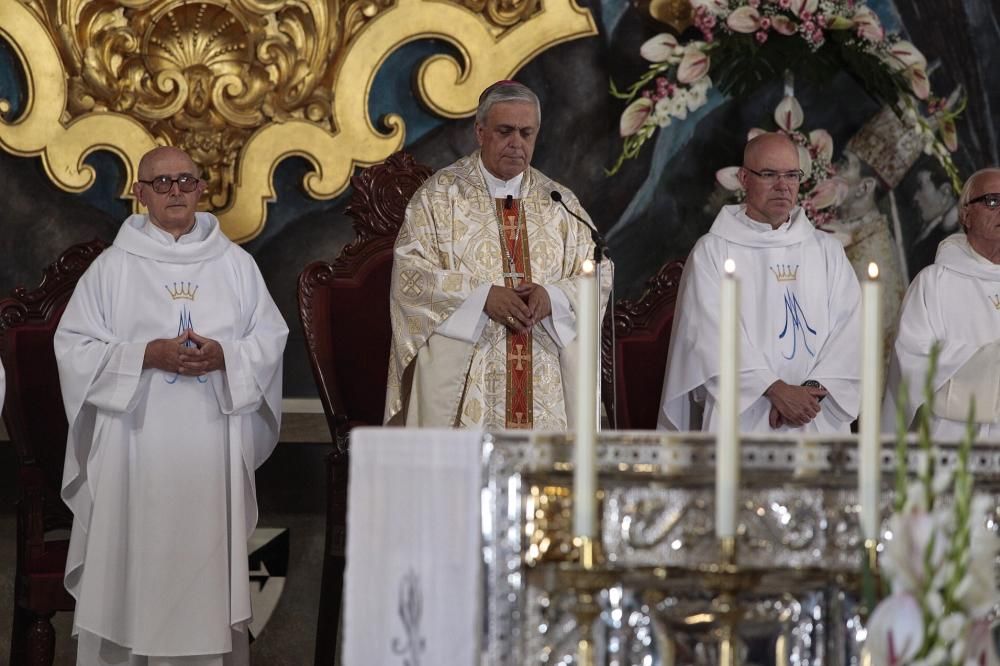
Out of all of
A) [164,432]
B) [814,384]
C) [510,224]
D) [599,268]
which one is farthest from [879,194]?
[164,432]

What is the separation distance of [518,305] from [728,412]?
2678 millimetres

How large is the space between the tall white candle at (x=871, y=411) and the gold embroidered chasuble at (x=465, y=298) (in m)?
2.62

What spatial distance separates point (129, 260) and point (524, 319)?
5.17 ft

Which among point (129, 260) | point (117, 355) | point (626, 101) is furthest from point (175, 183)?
point (626, 101)

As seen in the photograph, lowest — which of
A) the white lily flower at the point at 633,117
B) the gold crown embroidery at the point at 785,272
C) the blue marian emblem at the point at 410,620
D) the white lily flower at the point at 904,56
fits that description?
the blue marian emblem at the point at 410,620

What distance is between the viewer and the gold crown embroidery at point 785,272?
5.64 meters

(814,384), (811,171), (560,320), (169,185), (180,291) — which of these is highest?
(811,171)

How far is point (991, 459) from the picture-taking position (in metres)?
2.98

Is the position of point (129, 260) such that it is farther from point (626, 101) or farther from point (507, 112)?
point (626, 101)

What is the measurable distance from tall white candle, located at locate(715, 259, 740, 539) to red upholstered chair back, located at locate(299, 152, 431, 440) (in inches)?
137

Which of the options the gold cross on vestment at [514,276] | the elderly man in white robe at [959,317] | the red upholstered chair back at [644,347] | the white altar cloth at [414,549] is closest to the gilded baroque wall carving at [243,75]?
the red upholstered chair back at [644,347]

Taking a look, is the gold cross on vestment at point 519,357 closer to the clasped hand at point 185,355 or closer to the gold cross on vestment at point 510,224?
the gold cross on vestment at point 510,224

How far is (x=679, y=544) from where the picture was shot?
289 cm

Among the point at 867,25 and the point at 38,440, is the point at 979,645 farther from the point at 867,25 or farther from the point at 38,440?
the point at 867,25
